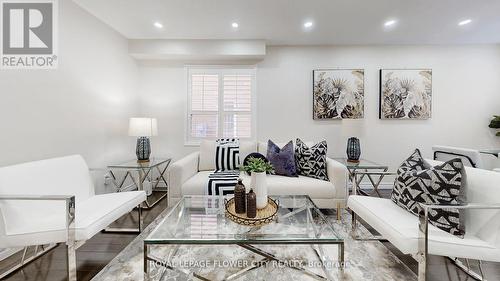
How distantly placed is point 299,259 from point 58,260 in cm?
201

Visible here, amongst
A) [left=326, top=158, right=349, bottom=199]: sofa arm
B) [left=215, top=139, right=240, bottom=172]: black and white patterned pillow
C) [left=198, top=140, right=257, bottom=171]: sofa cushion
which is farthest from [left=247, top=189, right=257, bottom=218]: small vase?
[left=198, top=140, right=257, bottom=171]: sofa cushion

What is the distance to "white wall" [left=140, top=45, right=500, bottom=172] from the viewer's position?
12.5 feet

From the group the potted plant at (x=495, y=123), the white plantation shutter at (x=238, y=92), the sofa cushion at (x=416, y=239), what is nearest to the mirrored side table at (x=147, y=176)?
the white plantation shutter at (x=238, y=92)

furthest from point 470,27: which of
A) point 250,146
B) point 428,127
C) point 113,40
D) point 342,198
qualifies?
point 113,40

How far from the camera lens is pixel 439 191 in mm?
1587

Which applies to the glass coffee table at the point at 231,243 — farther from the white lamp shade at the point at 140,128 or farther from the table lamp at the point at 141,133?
the white lamp shade at the point at 140,128

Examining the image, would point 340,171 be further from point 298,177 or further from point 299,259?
point 299,259

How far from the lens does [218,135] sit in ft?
13.2

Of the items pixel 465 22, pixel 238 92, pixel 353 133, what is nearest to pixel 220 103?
pixel 238 92

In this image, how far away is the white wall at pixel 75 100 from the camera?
1.99 meters

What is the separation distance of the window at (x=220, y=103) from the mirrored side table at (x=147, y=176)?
2.38 ft

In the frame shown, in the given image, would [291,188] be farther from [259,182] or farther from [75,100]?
[75,100]

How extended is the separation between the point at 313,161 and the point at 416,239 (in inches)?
61.6

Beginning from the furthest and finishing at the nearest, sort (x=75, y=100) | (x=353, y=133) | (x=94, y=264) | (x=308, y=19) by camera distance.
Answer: (x=353, y=133), (x=308, y=19), (x=75, y=100), (x=94, y=264)
